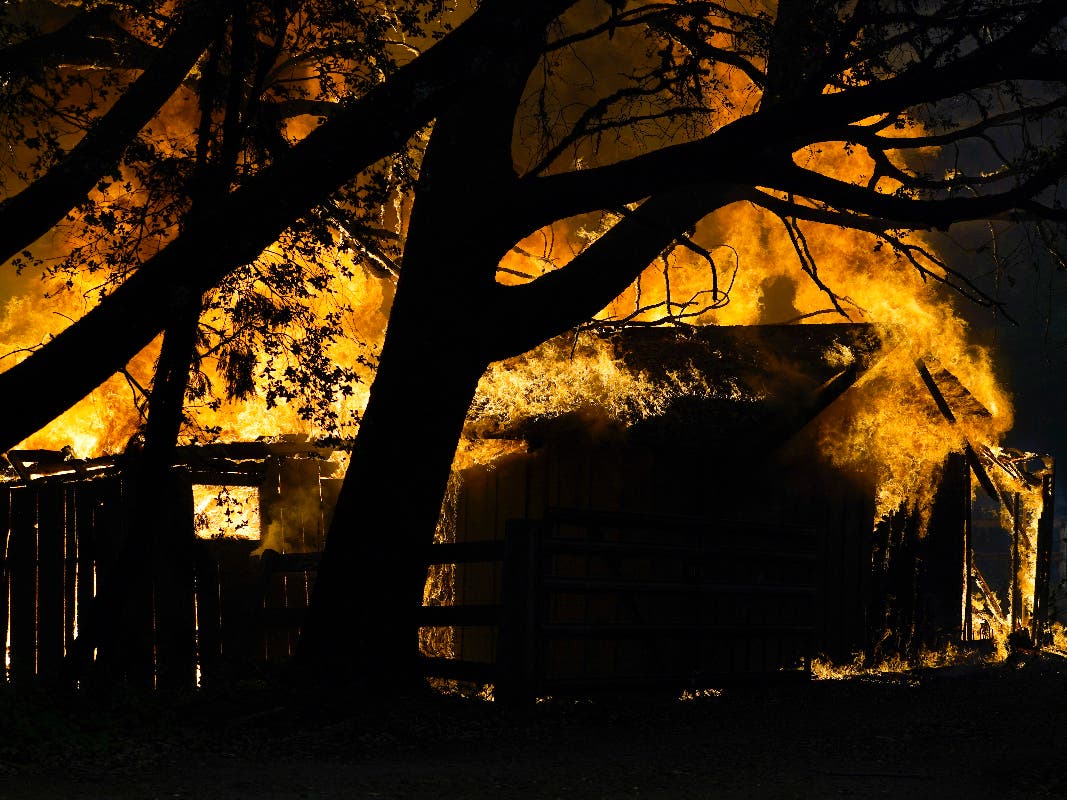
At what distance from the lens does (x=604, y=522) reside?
11086 millimetres

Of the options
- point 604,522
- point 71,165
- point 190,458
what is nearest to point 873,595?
point 604,522

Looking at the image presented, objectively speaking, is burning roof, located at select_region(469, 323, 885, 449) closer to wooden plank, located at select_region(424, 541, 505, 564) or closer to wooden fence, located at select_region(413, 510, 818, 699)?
wooden fence, located at select_region(413, 510, 818, 699)

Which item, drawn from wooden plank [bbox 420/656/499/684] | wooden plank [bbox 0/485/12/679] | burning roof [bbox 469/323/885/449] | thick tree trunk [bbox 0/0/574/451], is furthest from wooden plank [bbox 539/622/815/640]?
wooden plank [bbox 0/485/12/679]

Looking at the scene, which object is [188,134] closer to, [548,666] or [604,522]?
[548,666]

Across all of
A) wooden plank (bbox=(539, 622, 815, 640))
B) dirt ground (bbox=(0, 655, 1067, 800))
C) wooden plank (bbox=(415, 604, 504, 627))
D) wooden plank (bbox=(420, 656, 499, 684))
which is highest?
wooden plank (bbox=(415, 604, 504, 627))

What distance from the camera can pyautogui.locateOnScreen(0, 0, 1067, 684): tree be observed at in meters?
8.41

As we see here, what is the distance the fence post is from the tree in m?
0.97

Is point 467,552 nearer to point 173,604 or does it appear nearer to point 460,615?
point 460,615

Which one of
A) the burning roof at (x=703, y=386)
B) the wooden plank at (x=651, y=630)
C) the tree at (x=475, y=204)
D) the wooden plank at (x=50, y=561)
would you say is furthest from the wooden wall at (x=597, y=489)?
the wooden plank at (x=50, y=561)

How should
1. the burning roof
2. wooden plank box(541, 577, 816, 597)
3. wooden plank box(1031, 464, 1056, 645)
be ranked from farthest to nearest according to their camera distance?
wooden plank box(1031, 464, 1056, 645) < the burning roof < wooden plank box(541, 577, 816, 597)

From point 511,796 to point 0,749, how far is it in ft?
11.2

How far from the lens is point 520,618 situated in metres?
10.2

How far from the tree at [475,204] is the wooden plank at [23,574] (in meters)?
3.52

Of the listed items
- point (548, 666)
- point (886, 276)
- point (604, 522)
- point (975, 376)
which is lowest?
point (548, 666)
